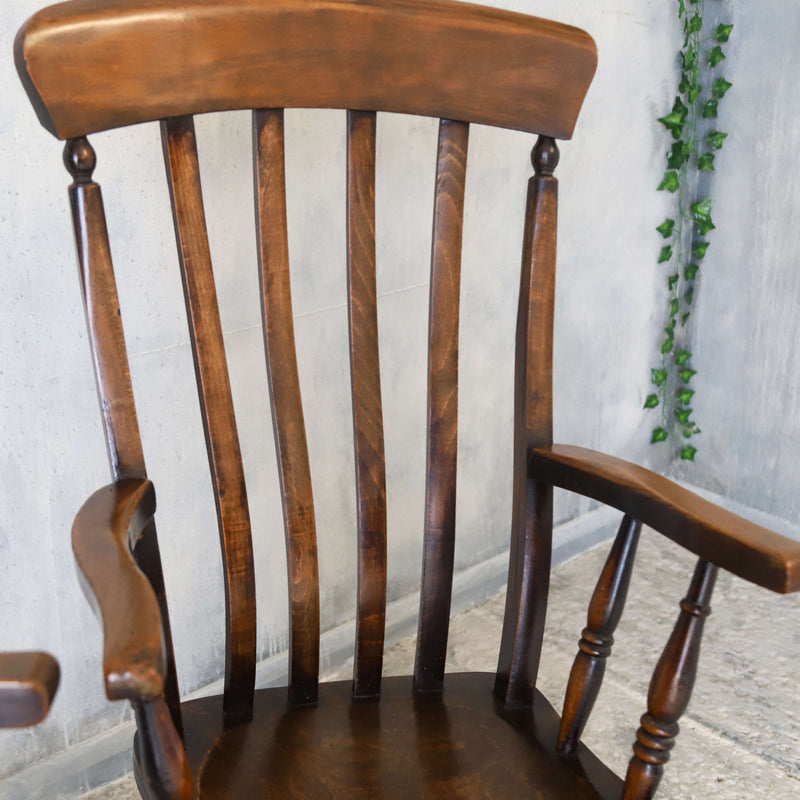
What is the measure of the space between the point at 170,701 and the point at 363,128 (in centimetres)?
54

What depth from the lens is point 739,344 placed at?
1.96m

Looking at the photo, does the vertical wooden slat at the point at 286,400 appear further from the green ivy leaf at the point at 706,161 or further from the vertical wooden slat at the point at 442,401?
the green ivy leaf at the point at 706,161

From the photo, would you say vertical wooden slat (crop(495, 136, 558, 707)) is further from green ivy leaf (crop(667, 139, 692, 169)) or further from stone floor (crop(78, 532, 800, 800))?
green ivy leaf (crop(667, 139, 692, 169))

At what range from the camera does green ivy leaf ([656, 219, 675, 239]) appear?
1880mm

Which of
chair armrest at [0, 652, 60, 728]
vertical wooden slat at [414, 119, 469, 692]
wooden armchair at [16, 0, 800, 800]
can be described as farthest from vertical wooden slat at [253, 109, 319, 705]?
chair armrest at [0, 652, 60, 728]

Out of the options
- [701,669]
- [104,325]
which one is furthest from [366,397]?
[701,669]

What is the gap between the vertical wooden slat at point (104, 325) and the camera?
764 millimetres

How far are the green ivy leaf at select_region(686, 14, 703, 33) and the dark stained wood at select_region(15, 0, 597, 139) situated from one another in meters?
0.97

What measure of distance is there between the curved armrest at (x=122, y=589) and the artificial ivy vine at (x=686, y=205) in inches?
54.9

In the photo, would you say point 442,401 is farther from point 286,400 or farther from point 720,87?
point 720,87

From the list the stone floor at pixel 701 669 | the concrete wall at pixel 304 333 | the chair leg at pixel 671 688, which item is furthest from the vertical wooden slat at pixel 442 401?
the stone floor at pixel 701 669

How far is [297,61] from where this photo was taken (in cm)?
83

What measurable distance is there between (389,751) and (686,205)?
1416mm

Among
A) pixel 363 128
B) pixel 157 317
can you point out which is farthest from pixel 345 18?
pixel 157 317
